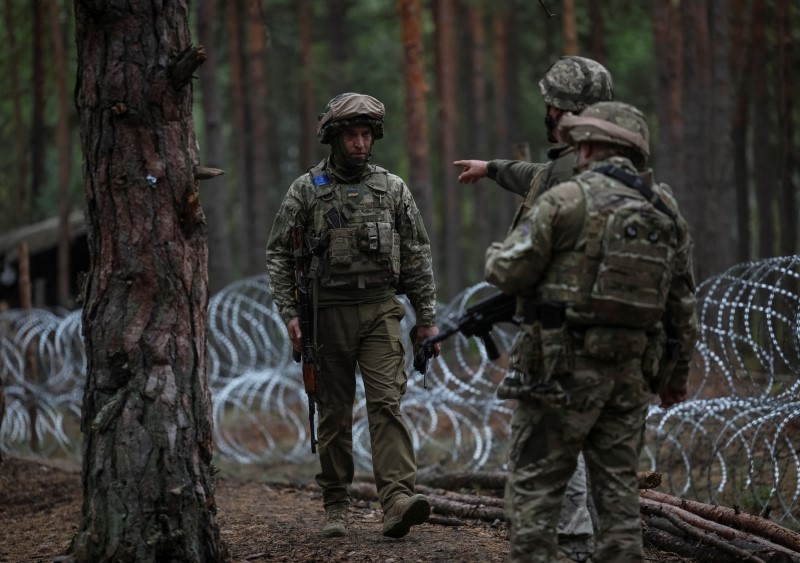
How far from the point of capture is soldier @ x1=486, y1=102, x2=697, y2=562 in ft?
14.2

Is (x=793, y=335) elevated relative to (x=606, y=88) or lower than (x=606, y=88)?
lower

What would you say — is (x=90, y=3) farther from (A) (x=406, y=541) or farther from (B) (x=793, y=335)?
(B) (x=793, y=335)

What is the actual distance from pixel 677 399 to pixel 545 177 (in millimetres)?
1198

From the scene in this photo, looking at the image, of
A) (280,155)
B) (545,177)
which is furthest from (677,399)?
(280,155)

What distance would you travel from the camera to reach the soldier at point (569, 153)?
522 centimetres

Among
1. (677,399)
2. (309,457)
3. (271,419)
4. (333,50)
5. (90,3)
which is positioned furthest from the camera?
(333,50)

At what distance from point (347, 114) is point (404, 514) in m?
2.15

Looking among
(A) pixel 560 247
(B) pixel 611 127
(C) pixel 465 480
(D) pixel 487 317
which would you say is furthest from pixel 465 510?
(B) pixel 611 127

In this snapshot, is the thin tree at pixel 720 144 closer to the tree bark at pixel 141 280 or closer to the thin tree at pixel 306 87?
the thin tree at pixel 306 87

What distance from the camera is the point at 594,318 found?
4.38m

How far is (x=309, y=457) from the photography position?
470 inches

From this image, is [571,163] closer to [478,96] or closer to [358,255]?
[358,255]

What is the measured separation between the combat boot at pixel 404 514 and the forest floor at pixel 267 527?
67 millimetres

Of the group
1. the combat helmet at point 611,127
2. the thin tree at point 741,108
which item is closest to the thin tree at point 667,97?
the thin tree at point 741,108
